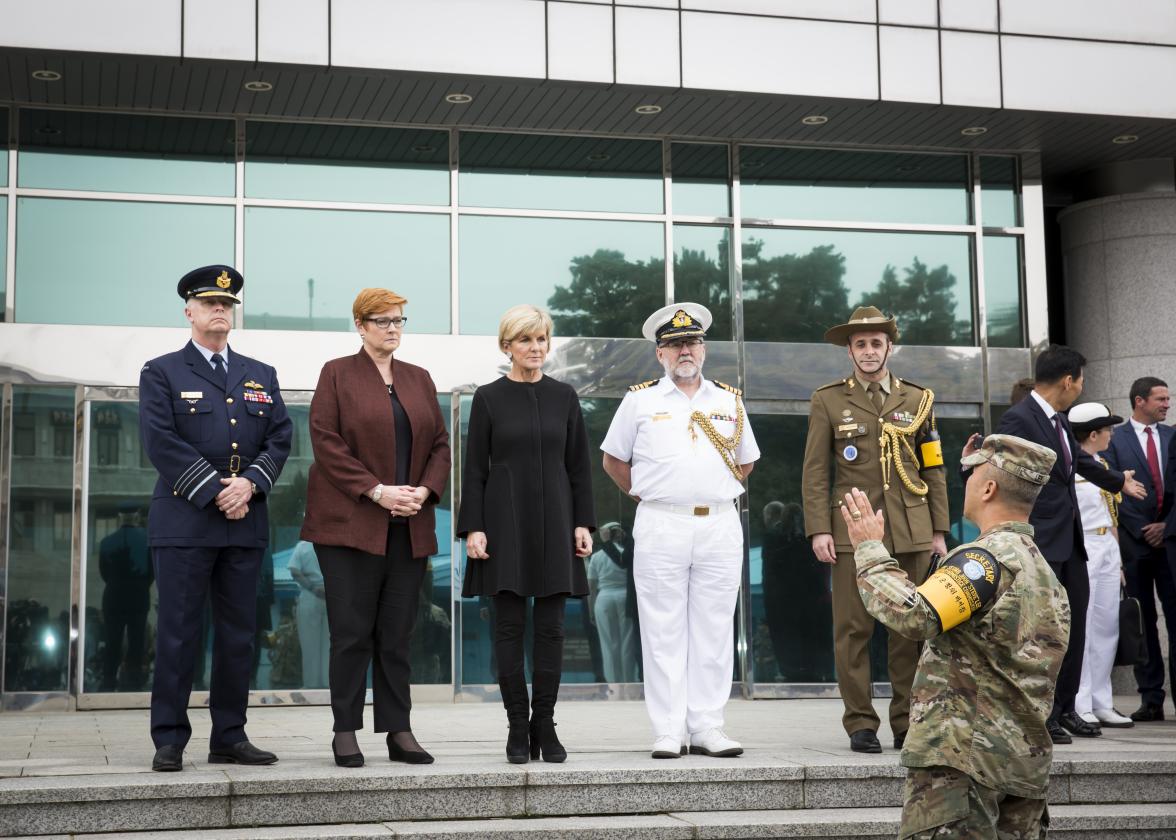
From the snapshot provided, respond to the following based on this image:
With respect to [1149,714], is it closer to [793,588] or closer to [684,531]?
[793,588]

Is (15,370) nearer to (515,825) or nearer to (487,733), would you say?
(487,733)

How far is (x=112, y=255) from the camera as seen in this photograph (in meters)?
10.7

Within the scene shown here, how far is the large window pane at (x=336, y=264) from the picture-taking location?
10938 mm

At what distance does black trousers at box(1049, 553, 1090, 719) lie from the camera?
7211 mm

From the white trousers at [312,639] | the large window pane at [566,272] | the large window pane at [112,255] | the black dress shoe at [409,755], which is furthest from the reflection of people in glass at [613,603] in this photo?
the black dress shoe at [409,755]

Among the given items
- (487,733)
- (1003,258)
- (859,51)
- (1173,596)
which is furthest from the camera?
(1003,258)

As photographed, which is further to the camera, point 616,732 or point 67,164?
point 67,164

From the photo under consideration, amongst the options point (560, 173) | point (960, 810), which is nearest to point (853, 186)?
point (560, 173)

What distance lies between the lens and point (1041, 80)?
11.4 meters

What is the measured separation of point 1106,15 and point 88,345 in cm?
845

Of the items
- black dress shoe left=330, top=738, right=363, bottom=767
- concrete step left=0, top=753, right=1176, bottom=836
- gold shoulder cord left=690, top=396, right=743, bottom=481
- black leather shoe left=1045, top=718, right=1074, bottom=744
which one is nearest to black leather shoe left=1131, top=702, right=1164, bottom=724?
black leather shoe left=1045, top=718, right=1074, bottom=744

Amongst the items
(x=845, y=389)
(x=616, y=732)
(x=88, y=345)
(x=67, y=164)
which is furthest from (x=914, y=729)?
(x=67, y=164)

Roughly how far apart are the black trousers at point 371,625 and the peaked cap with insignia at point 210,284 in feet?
4.04

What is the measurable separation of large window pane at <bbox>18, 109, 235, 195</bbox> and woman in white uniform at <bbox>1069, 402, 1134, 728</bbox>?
6624mm
